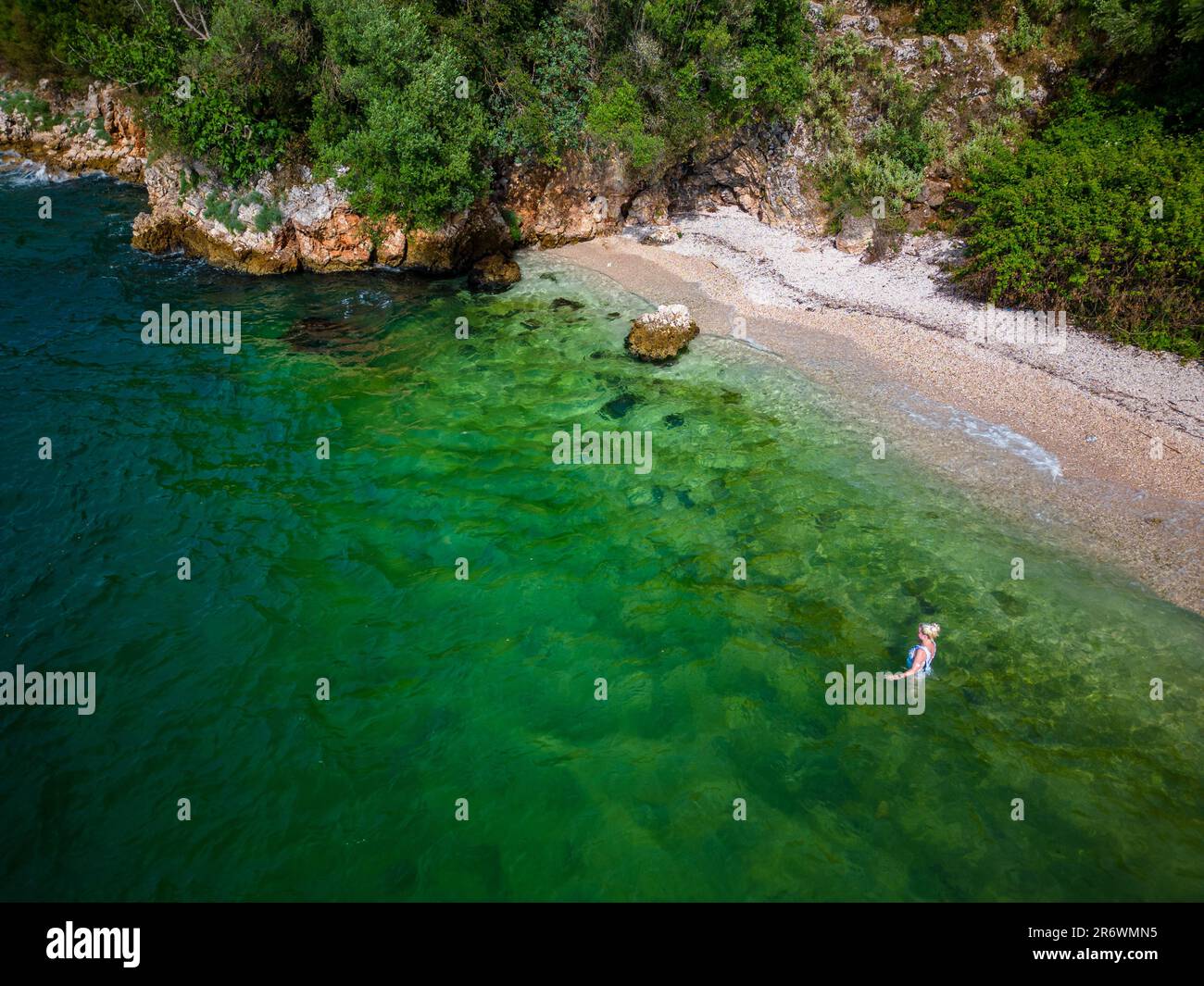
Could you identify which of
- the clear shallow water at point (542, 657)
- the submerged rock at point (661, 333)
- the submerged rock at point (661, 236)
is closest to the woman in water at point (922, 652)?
the clear shallow water at point (542, 657)

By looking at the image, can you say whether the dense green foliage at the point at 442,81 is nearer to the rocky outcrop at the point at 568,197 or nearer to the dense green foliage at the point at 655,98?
the dense green foliage at the point at 655,98

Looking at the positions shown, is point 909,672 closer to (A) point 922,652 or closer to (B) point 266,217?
(A) point 922,652

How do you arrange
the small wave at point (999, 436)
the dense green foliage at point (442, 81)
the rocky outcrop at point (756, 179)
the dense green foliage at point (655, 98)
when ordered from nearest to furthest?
1. the small wave at point (999, 436)
2. the dense green foliage at point (655, 98)
3. the dense green foliage at point (442, 81)
4. the rocky outcrop at point (756, 179)

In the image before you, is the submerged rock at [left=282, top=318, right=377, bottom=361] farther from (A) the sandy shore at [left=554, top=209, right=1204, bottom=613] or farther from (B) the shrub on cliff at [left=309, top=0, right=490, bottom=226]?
(A) the sandy shore at [left=554, top=209, right=1204, bottom=613]

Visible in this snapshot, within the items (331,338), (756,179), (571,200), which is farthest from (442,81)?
(756,179)

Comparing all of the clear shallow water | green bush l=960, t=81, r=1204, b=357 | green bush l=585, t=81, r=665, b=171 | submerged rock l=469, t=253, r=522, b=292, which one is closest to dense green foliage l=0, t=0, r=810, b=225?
green bush l=585, t=81, r=665, b=171

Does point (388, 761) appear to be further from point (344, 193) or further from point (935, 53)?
point (935, 53)
